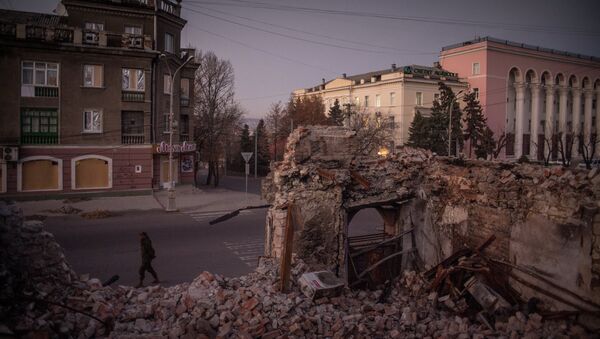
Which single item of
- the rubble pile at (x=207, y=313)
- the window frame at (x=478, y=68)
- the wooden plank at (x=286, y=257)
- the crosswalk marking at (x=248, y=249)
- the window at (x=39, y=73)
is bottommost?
the crosswalk marking at (x=248, y=249)

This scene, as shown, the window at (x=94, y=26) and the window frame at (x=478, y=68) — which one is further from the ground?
the window frame at (x=478, y=68)

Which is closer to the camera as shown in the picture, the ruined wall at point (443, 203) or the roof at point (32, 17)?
the ruined wall at point (443, 203)

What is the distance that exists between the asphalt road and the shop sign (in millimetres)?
6536

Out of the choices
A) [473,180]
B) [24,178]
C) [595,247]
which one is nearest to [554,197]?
[595,247]

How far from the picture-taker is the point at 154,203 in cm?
2297

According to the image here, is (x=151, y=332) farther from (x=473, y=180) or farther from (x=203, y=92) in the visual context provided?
(x=203, y=92)

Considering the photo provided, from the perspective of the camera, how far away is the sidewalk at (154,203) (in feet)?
69.1

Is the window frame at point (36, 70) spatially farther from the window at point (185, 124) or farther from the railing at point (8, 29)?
the window at point (185, 124)

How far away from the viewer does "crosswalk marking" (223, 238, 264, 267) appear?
12495 millimetres

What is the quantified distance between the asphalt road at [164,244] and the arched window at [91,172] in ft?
19.2

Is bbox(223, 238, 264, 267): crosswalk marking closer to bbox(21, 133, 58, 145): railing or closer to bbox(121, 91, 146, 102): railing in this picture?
bbox(121, 91, 146, 102): railing

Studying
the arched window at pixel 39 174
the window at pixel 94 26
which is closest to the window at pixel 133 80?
the window at pixel 94 26

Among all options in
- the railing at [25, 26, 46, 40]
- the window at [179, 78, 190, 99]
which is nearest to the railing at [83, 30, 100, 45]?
the railing at [25, 26, 46, 40]

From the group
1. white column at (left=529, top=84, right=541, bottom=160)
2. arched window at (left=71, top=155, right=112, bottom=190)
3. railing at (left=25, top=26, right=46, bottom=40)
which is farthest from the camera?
white column at (left=529, top=84, right=541, bottom=160)
